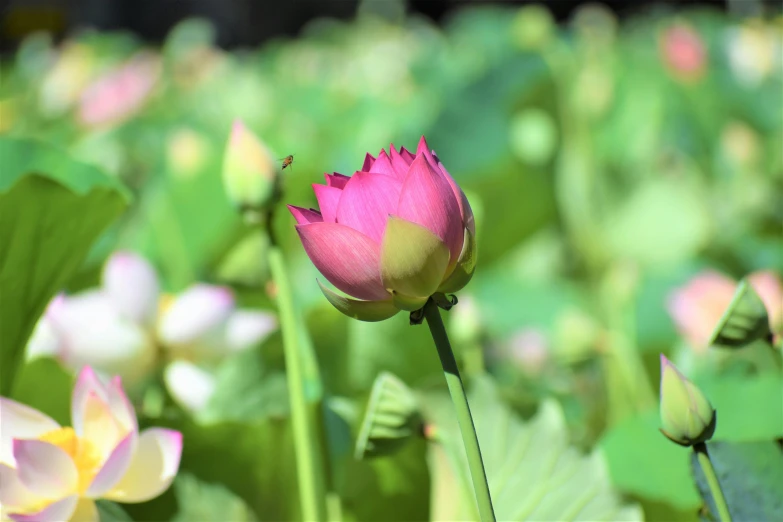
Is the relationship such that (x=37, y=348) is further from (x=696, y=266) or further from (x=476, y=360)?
(x=696, y=266)

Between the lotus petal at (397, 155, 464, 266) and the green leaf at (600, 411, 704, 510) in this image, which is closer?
the lotus petal at (397, 155, 464, 266)

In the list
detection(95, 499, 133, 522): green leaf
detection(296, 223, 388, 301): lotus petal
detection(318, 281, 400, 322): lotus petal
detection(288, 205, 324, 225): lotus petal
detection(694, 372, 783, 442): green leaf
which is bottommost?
detection(95, 499, 133, 522): green leaf

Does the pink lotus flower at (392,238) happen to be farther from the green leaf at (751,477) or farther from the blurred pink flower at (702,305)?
the blurred pink flower at (702,305)

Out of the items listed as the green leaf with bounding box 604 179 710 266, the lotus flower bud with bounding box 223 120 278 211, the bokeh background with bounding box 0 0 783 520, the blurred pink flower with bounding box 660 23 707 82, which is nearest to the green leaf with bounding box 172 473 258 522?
the bokeh background with bounding box 0 0 783 520

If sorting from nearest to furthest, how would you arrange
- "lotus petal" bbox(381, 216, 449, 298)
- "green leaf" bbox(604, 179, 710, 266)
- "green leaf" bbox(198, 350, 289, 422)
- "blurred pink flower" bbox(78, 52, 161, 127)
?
"lotus petal" bbox(381, 216, 449, 298)
"green leaf" bbox(198, 350, 289, 422)
"green leaf" bbox(604, 179, 710, 266)
"blurred pink flower" bbox(78, 52, 161, 127)

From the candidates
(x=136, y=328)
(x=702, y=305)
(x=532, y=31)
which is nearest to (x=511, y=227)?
(x=702, y=305)

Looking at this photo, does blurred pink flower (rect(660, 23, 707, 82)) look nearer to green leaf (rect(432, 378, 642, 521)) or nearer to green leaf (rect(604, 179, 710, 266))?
green leaf (rect(604, 179, 710, 266))

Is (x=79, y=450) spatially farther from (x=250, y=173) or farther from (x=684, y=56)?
(x=684, y=56)
